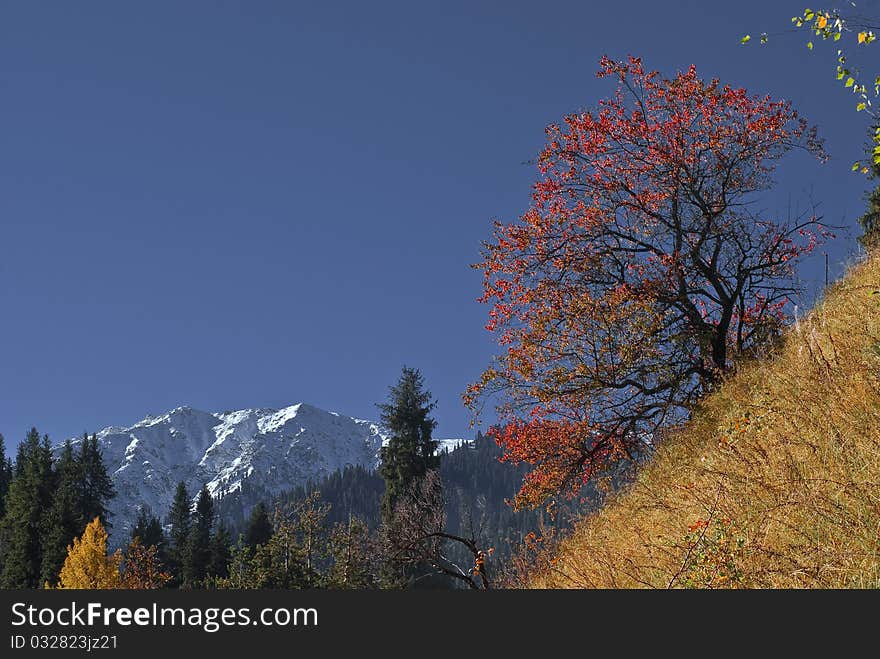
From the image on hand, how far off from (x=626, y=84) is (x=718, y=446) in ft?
28.4

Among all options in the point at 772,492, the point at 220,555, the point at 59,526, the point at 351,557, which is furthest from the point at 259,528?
the point at 772,492

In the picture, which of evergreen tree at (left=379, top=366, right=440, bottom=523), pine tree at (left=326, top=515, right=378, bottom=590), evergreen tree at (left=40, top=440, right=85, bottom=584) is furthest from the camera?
evergreen tree at (left=40, top=440, right=85, bottom=584)

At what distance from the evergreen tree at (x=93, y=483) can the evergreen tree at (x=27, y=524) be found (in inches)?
214

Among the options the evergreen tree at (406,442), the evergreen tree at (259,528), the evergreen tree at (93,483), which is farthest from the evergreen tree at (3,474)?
the evergreen tree at (406,442)

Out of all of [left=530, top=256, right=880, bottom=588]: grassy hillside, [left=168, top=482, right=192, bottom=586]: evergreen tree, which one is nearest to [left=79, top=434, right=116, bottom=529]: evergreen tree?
[left=168, top=482, right=192, bottom=586]: evergreen tree

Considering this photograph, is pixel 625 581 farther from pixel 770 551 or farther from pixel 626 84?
pixel 626 84

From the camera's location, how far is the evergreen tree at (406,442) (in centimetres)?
4897

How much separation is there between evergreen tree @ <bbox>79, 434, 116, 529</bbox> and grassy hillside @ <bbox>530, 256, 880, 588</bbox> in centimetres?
7155

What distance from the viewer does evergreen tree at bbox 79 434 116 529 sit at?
74.1m

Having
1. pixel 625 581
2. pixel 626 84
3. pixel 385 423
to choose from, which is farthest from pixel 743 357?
pixel 385 423

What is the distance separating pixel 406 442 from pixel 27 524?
113 ft

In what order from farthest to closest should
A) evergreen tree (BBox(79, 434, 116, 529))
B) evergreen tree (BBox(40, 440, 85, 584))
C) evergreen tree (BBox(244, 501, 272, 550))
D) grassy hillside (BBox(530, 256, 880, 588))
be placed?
evergreen tree (BBox(244, 501, 272, 550)), evergreen tree (BBox(79, 434, 116, 529)), evergreen tree (BBox(40, 440, 85, 584)), grassy hillside (BBox(530, 256, 880, 588))

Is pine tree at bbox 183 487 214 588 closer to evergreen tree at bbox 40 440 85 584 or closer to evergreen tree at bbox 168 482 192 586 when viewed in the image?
evergreen tree at bbox 168 482 192 586

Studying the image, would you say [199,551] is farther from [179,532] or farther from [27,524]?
[27,524]
